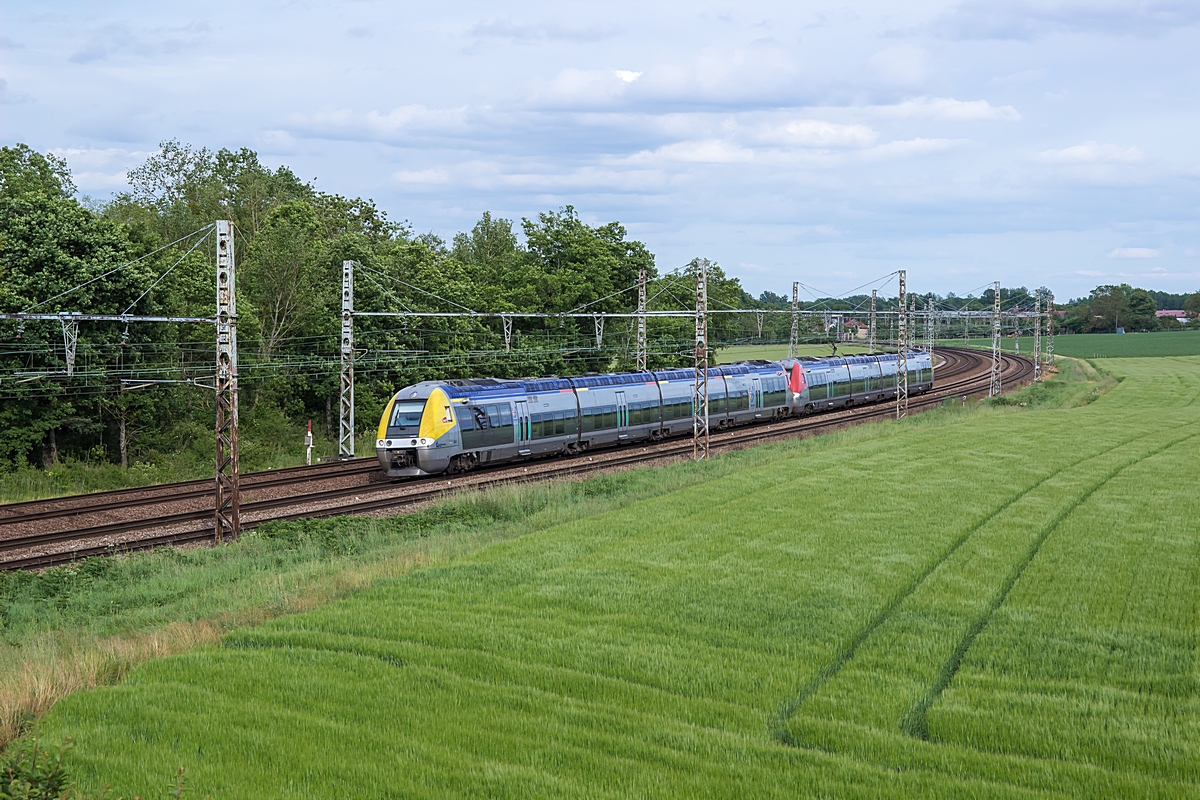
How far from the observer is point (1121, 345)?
521 ft

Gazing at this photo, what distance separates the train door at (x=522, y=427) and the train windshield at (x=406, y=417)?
467 centimetres

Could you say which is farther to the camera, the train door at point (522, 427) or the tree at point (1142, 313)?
the tree at point (1142, 313)

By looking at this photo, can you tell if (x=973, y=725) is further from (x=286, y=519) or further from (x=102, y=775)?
(x=286, y=519)

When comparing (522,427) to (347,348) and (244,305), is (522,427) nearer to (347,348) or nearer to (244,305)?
(347,348)

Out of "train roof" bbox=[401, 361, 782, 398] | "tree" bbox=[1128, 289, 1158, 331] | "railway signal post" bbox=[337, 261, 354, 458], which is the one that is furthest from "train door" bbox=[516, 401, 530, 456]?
"tree" bbox=[1128, 289, 1158, 331]

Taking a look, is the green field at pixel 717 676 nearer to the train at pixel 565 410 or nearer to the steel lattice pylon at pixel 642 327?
the train at pixel 565 410

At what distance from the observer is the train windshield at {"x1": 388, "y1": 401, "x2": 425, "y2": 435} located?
35.7 metres

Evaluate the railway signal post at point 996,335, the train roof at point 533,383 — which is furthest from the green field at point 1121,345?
the train roof at point 533,383

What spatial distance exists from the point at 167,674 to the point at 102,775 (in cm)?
315

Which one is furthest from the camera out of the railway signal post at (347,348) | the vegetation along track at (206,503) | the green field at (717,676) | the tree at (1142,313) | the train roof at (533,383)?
the tree at (1142,313)

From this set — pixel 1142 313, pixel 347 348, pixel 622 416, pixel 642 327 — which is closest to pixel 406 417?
pixel 347 348

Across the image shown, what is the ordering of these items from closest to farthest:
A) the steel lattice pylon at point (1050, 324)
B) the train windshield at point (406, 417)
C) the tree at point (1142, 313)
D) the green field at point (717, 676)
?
the green field at point (717, 676), the train windshield at point (406, 417), the steel lattice pylon at point (1050, 324), the tree at point (1142, 313)

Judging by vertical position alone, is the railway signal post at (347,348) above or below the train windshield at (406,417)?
above

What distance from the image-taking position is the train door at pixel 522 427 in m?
39.3
